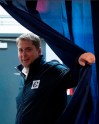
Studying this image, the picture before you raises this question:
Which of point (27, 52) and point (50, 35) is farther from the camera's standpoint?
point (27, 52)

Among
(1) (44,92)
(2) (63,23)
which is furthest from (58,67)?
(2) (63,23)

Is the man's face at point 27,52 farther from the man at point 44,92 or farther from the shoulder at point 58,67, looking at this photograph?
the shoulder at point 58,67

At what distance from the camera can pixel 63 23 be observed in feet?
5.75

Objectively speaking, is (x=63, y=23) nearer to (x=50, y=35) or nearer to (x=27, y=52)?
(x=50, y=35)

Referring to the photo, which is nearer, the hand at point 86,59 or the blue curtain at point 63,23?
the hand at point 86,59

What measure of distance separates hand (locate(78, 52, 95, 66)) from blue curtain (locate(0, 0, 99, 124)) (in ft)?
0.19

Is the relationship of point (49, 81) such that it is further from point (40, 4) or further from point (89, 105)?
point (40, 4)

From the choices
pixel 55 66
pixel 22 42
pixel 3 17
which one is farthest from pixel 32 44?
pixel 3 17

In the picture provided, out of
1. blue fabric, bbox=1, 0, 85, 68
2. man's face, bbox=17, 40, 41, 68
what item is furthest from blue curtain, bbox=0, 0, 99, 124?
man's face, bbox=17, 40, 41, 68

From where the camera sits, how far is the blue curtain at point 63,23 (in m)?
1.63

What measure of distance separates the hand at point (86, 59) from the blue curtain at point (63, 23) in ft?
0.19

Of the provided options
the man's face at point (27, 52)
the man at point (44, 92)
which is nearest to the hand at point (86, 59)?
the man at point (44, 92)

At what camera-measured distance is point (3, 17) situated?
244 centimetres

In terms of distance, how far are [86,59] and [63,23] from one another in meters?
0.35
